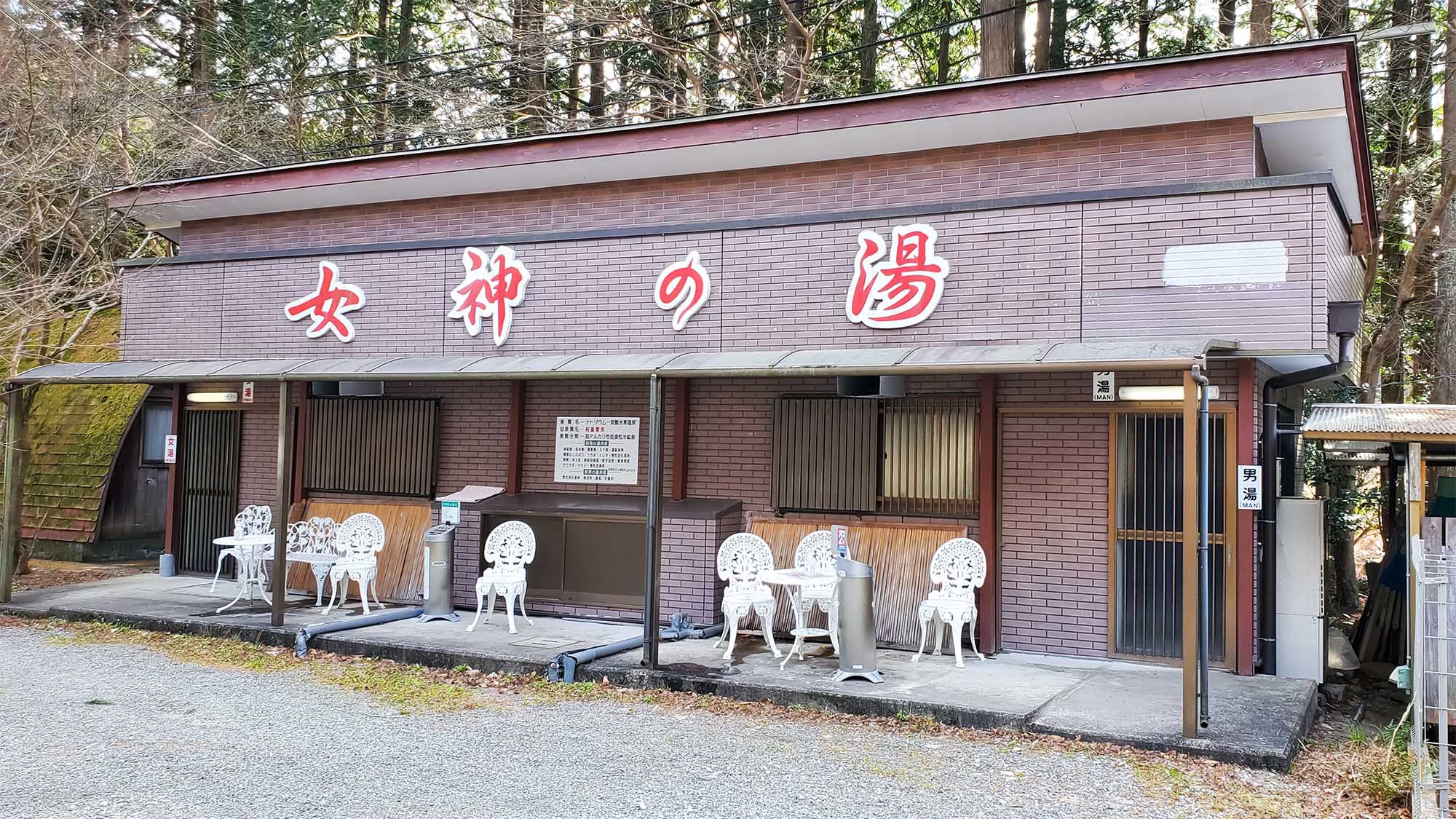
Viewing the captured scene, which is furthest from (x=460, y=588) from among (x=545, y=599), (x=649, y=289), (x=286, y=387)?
(x=649, y=289)

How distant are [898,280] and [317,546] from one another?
22.8ft

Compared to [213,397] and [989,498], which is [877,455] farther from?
[213,397]

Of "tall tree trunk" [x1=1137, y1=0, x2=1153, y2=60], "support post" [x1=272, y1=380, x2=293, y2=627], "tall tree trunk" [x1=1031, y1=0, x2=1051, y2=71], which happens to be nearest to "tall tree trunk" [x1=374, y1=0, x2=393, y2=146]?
"support post" [x1=272, y1=380, x2=293, y2=627]

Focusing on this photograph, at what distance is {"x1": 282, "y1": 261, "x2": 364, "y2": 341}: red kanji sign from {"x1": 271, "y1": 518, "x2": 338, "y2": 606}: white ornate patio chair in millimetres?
2095

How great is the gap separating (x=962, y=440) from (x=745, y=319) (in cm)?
222

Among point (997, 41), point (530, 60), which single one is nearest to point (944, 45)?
point (997, 41)

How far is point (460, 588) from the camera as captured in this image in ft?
38.1

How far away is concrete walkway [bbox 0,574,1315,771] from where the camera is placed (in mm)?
6863

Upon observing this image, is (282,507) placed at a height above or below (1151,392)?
below

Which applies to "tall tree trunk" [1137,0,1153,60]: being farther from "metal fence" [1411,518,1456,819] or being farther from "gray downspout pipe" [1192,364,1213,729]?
"metal fence" [1411,518,1456,819]

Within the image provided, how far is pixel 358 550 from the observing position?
1105cm

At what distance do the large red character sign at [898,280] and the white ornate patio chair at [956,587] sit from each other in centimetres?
196

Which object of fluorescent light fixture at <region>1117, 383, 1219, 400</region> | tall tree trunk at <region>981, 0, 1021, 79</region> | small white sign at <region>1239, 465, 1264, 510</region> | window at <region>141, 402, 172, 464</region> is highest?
tall tree trunk at <region>981, 0, 1021, 79</region>

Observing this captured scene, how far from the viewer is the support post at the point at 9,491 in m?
11.2
